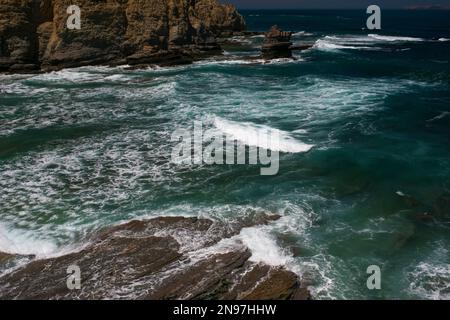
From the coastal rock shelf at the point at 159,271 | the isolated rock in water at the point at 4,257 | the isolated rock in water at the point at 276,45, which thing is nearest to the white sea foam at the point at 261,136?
the coastal rock shelf at the point at 159,271

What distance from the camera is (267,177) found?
2117 centimetres

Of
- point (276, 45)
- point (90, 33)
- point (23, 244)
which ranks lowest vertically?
point (23, 244)

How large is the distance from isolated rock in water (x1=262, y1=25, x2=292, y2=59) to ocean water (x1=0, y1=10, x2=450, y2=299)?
54.9ft

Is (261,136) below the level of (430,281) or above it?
above

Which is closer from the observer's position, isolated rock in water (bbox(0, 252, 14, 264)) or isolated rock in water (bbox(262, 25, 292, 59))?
isolated rock in water (bbox(0, 252, 14, 264))

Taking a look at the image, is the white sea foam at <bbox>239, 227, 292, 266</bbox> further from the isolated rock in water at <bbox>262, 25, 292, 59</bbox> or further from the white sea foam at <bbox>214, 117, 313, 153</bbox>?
the isolated rock in water at <bbox>262, 25, 292, 59</bbox>

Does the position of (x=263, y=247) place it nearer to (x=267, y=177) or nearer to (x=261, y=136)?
(x=267, y=177)

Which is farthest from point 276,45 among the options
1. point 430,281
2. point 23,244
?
point 430,281

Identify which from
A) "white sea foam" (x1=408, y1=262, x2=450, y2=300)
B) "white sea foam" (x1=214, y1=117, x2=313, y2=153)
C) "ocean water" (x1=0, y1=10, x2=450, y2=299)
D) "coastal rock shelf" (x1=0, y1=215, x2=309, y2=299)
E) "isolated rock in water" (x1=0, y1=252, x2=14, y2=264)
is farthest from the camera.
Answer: "white sea foam" (x1=214, y1=117, x2=313, y2=153)

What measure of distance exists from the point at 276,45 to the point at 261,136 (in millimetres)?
36567

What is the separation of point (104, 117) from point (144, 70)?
19633mm

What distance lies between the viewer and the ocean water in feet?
50.0

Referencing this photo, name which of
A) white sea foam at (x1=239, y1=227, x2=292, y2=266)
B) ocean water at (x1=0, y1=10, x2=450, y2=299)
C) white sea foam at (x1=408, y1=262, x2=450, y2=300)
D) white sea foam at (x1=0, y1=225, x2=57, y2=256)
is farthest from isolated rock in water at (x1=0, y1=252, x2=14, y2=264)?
white sea foam at (x1=408, y1=262, x2=450, y2=300)
